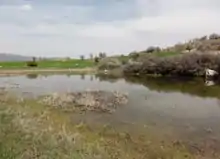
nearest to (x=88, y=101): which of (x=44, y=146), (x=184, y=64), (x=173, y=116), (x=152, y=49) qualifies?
(x=173, y=116)

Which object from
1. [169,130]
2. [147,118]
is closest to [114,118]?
[147,118]

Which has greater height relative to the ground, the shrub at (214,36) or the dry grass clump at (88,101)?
the shrub at (214,36)

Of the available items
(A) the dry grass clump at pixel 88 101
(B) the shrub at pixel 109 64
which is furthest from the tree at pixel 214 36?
(A) the dry grass clump at pixel 88 101

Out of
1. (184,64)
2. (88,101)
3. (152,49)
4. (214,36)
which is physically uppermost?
(214,36)

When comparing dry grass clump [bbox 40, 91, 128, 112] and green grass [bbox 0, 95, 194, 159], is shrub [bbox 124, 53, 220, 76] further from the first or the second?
green grass [bbox 0, 95, 194, 159]

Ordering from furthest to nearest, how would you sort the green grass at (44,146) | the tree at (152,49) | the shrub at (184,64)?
the tree at (152,49) < the shrub at (184,64) < the green grass at (44,146)

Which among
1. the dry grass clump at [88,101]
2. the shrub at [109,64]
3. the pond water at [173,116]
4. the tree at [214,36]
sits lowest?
the pond water at [173,116]

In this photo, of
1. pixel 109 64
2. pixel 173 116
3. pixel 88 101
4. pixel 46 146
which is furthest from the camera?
pixel 109 64

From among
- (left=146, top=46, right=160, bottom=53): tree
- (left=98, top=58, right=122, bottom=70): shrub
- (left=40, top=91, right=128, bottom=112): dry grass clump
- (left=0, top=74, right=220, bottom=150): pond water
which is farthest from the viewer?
(left=146, top=46, right=160, bottom=53): tree

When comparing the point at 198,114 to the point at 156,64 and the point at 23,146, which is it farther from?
the point at 156,64

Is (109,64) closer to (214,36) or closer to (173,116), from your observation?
(214,36)

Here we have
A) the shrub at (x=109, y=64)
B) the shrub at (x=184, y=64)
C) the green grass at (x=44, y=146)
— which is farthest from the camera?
the shrub at (x=109, y=64)

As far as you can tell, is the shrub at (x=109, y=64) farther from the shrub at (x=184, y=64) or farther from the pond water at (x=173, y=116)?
the pond water at (x=173, y=116)

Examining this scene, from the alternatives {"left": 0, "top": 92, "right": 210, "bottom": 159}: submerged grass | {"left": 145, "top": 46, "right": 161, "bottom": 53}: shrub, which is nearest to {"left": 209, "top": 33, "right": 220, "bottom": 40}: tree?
{"left": 145, "top": 46, "right": 161, "bottom": 53}: shrub
